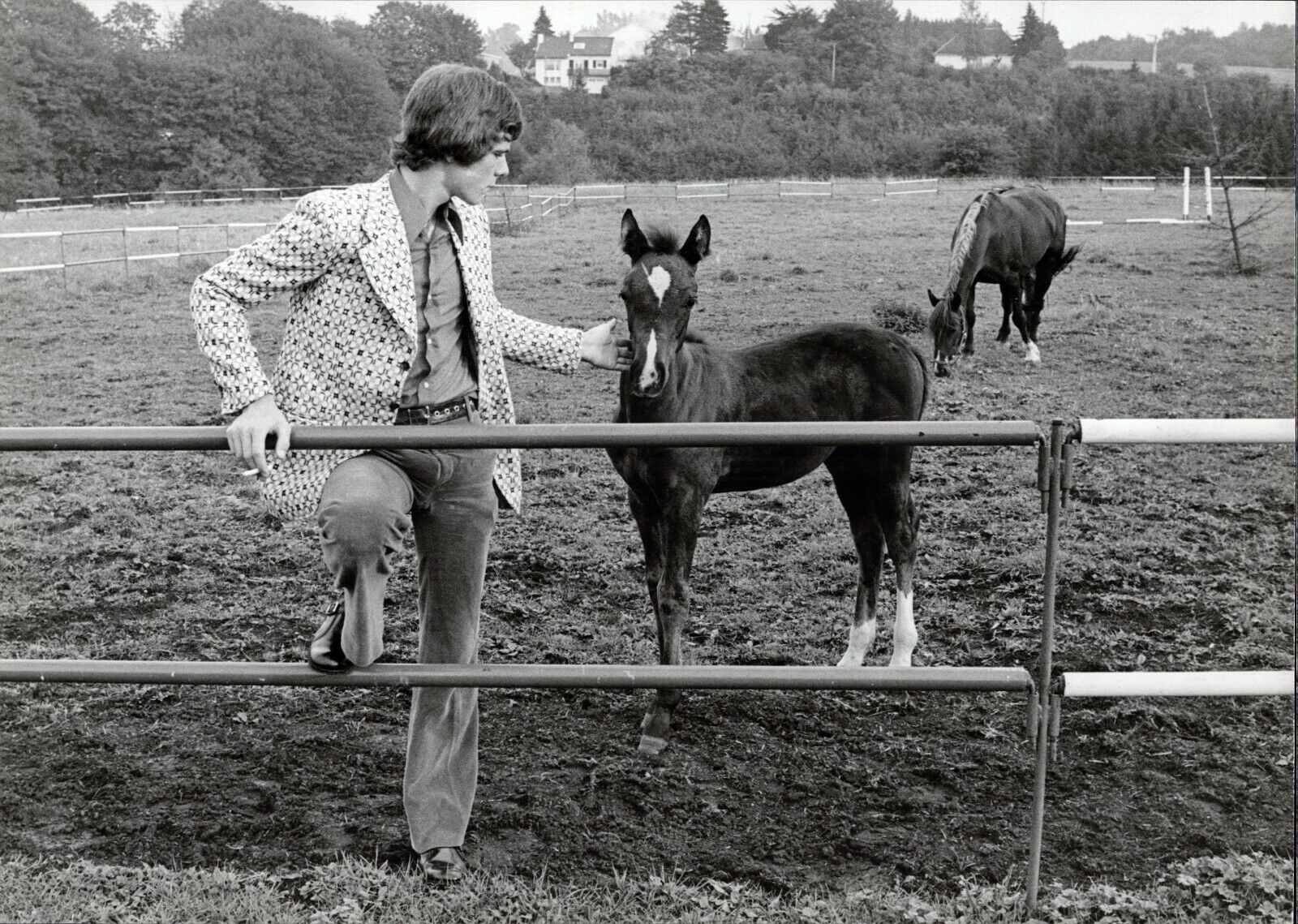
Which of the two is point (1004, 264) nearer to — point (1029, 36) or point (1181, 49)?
point (1181, 49)

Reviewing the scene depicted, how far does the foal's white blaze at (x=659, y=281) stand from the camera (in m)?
3.96

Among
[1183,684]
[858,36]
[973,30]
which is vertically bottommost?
[1183,684]

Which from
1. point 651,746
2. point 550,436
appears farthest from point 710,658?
point 550,436

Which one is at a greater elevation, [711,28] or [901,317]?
[711,28]

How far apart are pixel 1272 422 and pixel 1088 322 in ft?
38.8

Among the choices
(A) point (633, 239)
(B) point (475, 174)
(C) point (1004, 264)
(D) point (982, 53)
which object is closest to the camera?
(B) point (475, 174)

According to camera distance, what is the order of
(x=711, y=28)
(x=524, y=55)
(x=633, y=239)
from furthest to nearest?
(x=524, y=55) → (x=711, y=28) → (x=633, y=239)

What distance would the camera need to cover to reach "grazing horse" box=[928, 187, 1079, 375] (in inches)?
432

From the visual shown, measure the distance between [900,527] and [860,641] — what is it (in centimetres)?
51

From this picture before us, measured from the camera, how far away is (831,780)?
367cm

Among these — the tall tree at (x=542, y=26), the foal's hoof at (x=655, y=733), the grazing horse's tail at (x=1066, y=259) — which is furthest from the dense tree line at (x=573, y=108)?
the foal's hoof at (x=655, y=733)

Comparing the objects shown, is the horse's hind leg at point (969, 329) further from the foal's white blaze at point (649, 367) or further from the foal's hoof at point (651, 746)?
the foal's hoof at point (651, 746)

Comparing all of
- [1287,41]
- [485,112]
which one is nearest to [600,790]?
[485,112]

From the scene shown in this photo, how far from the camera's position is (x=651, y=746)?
3.90 m
